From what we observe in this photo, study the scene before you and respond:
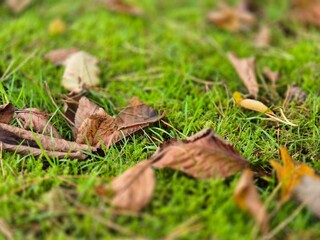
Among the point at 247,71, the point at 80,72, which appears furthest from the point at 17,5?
the point at 247,71

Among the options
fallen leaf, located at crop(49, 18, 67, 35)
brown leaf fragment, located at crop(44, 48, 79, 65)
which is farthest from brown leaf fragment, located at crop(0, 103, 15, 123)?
fallen leaf, located at crop(49, 18, 67, 35)

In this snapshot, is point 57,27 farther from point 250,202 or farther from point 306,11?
point 250,202

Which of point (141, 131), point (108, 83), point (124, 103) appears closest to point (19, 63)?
point (108, 83)

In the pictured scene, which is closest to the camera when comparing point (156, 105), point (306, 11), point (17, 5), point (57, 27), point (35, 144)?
point (35, 144)

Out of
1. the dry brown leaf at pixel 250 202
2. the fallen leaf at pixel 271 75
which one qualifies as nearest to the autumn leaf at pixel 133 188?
the dry brown leaf at pixel 250 202

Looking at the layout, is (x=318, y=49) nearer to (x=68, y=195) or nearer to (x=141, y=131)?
(x=141, y=131)

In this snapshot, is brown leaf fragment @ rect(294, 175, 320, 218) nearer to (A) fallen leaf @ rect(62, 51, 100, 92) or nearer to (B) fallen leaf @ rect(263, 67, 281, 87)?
(B) fallen leaf @ rect(263, 67, 281, 87)
